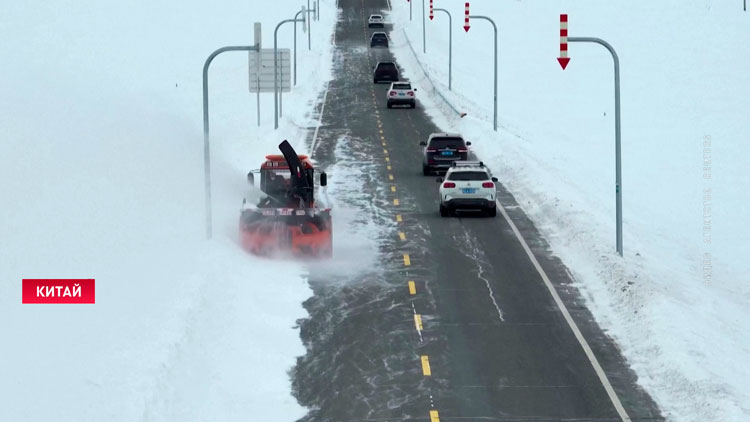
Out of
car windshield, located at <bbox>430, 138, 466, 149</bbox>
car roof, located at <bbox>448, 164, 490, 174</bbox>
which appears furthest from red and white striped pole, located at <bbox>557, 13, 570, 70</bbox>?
car windshield, located at <bbox>430, 138, 466, 149</bbox>

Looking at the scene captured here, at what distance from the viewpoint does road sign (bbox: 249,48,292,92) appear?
59062mm

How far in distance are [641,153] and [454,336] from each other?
51.6m

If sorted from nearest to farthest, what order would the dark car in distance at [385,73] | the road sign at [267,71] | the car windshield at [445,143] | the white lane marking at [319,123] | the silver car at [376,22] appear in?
the car windshield at [445,143], the white lane marking at [319,123], the road sign at [267,71], the dark car in distance at [385,73], the silver car at [376,22]

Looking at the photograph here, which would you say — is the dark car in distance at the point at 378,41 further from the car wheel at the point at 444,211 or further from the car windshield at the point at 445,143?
the car wheel at the point at 444,211

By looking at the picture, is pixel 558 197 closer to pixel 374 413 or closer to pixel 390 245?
pixel 390 245

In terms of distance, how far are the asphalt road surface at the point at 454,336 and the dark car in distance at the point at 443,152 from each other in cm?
603

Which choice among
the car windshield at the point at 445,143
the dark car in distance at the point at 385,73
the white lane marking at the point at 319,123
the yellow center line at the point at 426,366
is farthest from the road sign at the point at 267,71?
the yellow center line at the point at 426,366

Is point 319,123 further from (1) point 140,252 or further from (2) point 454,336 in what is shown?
(2) point 454,336

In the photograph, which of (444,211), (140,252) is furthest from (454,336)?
(444,211)

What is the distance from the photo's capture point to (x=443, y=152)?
47.6 metres

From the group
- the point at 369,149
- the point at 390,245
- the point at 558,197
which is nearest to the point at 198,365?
the point at 390,245

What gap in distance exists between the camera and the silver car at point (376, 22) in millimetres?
126812

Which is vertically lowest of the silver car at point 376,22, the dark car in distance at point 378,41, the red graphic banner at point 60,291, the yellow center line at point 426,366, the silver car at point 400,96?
the yellow center line at point 426,366

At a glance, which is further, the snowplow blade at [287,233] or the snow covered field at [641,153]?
the snowplow blade at [287,233]
